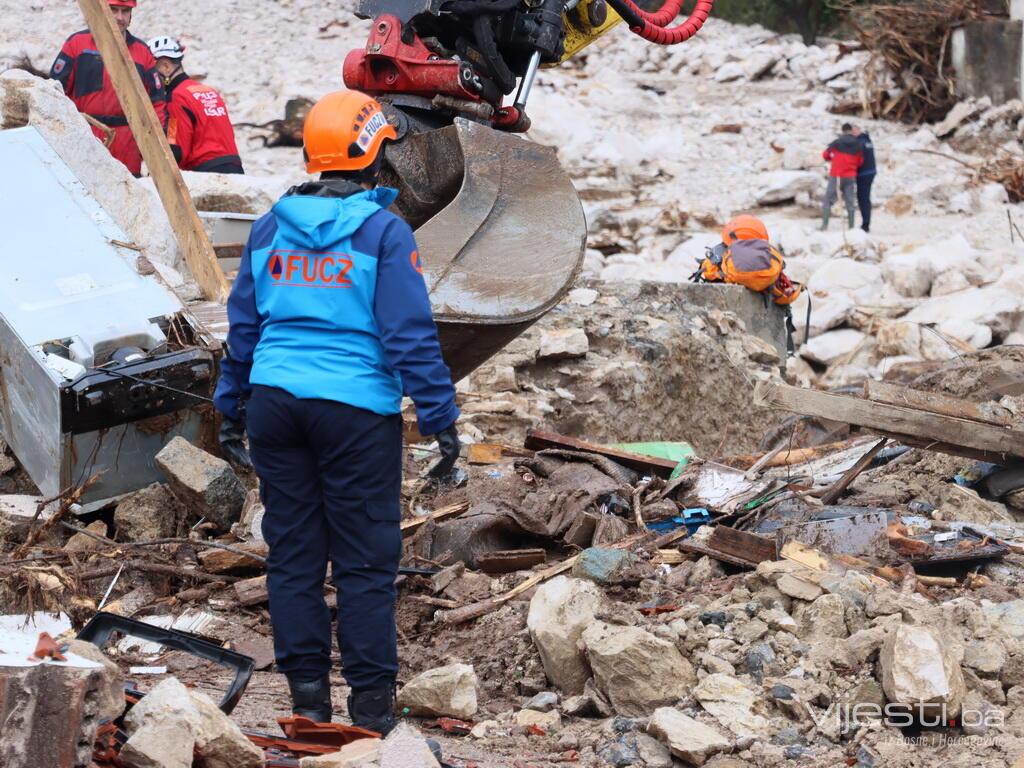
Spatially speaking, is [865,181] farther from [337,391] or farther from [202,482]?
[337,391]

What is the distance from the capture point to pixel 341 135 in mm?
3504

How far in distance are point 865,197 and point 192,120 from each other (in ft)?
31.5

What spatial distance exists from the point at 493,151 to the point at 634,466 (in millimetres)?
1532

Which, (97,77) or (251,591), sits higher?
(97,77)

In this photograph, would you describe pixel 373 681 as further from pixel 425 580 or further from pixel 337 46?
pixel 337 46

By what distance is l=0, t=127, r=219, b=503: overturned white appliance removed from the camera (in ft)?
15.5

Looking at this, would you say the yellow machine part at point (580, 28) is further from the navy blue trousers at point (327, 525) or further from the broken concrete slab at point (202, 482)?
the navy blue trousers at point (327, 525)

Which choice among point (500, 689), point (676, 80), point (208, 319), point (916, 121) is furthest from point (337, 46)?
point (500, 689)

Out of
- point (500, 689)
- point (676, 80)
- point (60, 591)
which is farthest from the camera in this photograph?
point (676, 80)

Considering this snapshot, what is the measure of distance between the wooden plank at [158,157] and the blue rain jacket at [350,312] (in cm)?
242

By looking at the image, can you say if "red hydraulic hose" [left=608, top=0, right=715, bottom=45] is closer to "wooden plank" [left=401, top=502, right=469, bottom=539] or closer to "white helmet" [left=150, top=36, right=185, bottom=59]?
"wooden plank" [left=401, top=502, right=469, bottom=539]

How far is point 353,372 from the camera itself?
3.37 metres

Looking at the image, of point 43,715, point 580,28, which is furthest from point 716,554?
point 43,715

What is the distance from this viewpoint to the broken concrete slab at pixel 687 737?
3.33 m
